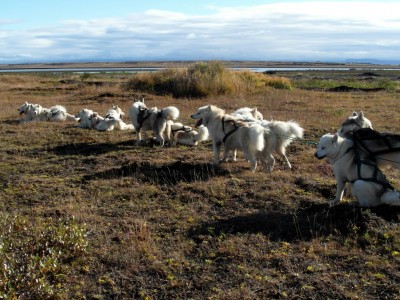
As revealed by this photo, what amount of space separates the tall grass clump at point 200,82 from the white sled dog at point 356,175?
17.9 m

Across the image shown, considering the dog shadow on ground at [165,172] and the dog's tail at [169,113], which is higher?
the dog's tail at [169,113]

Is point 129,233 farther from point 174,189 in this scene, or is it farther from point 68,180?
point 68,180

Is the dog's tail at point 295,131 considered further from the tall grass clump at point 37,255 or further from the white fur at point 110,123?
the white fur at point 110,123

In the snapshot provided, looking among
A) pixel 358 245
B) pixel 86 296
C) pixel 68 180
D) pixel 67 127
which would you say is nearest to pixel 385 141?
pixel 358 245

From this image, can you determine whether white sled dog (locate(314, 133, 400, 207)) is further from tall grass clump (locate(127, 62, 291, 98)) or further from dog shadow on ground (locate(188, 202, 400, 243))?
tall grass clump (locate(127, 62, 291, 98))

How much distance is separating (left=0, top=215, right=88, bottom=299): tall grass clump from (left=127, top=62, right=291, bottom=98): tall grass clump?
19.0m

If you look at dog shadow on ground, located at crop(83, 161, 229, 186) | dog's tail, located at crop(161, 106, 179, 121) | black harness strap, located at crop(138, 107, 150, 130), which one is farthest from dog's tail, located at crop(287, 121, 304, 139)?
black harness strap, located at crop(138, 107, 150, 130)

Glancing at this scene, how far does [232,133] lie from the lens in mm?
9297

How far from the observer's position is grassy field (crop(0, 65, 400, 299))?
4.79 metres

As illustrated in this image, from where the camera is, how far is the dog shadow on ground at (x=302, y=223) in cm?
600

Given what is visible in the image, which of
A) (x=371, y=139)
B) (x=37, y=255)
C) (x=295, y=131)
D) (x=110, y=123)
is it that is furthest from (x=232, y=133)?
(x=110, y=123)

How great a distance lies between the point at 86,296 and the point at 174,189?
11.2ft

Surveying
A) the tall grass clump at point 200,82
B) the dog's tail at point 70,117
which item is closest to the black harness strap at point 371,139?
the dog's tail at point 70,117

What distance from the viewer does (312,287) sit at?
473cm
